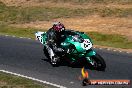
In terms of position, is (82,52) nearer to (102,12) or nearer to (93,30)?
(93,30)

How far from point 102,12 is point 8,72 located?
28.2 metres

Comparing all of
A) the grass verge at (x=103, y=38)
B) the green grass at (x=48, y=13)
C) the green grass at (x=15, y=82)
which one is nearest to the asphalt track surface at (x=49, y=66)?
the green grass at (x=15, y=82)

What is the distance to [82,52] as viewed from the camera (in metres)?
16.3

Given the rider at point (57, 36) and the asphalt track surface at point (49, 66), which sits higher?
the rider at point (57, 36)

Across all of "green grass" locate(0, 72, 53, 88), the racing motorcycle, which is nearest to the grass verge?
the racing motorcycle

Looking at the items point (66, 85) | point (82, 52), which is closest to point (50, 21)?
point (82, 52)

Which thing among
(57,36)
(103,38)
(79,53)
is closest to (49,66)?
(57,36)

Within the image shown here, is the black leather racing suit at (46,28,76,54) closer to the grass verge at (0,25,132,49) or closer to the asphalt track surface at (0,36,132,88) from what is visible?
the asphalt track surface at (0,36,132,88)

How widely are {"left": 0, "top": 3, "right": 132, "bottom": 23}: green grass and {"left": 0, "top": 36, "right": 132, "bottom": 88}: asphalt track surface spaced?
1951 cm

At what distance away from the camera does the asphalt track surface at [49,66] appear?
49.3 ft

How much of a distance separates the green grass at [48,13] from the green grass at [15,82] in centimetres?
2625

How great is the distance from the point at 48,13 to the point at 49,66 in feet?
90.4

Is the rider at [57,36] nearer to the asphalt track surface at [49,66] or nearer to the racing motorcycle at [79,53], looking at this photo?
the racing motorcycle at [79,53]

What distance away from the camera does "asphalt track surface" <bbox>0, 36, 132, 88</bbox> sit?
1503cm
